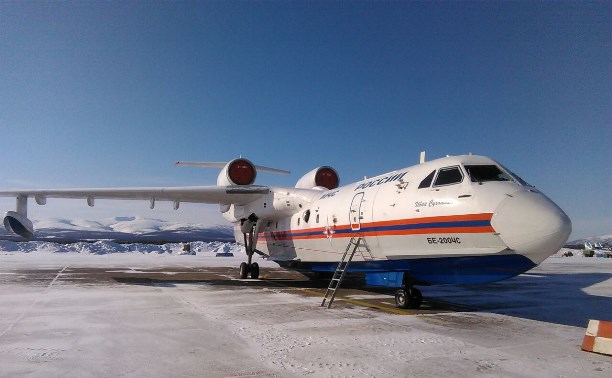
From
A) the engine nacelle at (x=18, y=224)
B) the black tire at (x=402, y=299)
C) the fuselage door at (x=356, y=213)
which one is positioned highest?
the fuselage door at (x=356, y=213)

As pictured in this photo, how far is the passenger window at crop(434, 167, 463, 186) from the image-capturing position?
8141 mm

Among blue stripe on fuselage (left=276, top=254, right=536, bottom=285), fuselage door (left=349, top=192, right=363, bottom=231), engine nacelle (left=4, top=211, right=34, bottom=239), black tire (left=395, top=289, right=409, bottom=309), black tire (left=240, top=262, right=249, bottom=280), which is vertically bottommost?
black tire (left=240, top=262, right=249, bottom=280)

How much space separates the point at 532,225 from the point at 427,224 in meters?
1.89

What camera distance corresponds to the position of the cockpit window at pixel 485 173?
787 centimetres

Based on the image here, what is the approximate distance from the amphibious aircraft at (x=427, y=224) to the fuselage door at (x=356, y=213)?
1.0 inches

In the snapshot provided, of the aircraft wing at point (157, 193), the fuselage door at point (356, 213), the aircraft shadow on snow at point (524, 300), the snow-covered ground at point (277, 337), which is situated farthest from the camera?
the aircraft wing at point (157, 193)

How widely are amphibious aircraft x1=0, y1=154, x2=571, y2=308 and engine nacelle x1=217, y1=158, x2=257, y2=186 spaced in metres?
1.83

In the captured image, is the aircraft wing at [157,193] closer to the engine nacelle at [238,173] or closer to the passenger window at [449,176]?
the engine nacelle at [238,173]

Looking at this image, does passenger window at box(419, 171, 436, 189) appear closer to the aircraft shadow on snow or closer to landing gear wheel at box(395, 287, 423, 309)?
landing gear wheel at box(395, 287, 423, 309)

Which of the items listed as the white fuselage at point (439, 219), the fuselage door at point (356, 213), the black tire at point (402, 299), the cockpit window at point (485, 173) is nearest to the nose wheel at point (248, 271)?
the white fuselage at point (439, 219)

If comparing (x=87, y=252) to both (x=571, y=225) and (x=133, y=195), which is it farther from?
(x=571, y=225)

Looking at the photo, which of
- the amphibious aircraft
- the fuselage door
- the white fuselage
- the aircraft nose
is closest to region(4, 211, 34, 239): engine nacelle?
the amphibious aircraft

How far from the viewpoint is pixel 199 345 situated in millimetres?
5719

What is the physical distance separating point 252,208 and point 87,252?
81.7ft
